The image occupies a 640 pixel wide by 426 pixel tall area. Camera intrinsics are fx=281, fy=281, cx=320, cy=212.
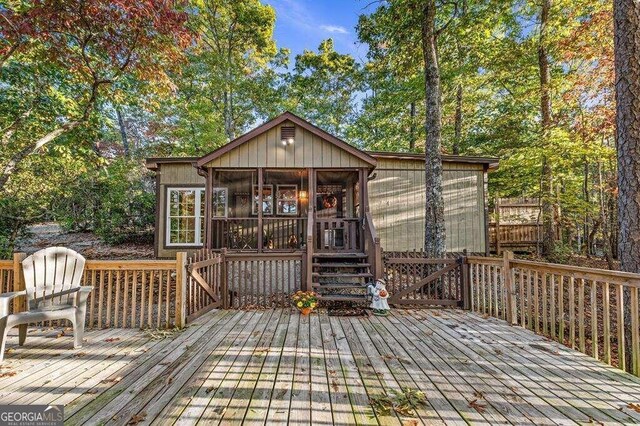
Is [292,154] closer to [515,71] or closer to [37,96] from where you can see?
[37,96]

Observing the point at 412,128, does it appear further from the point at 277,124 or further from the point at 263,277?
A: the point at 263,277

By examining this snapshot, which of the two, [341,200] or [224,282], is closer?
[224,282]

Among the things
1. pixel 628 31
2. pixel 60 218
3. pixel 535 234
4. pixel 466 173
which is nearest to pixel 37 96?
pixel 60 218

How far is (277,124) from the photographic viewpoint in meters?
7.21

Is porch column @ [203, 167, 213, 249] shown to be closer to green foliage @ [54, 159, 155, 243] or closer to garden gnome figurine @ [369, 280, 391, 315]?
garden gnome figurine @ [369, 280, 391, 315]

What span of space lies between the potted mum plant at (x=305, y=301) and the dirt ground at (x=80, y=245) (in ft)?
22.4

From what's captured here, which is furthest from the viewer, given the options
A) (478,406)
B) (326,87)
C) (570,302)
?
(326,87)

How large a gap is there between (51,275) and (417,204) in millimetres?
9256

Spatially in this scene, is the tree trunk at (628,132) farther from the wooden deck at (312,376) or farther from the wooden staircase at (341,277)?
the wooden staircase at (341,277)

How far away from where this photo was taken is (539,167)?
10805 mm

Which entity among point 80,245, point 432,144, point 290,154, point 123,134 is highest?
point 123,134

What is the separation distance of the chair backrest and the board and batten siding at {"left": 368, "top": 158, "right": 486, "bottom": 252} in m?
7.87

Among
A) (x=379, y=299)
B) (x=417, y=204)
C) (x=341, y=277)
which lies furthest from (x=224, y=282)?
(x=417, y=204)

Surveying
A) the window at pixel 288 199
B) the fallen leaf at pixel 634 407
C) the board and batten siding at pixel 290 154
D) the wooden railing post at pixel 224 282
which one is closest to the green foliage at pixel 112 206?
the window at pixel 288 199
